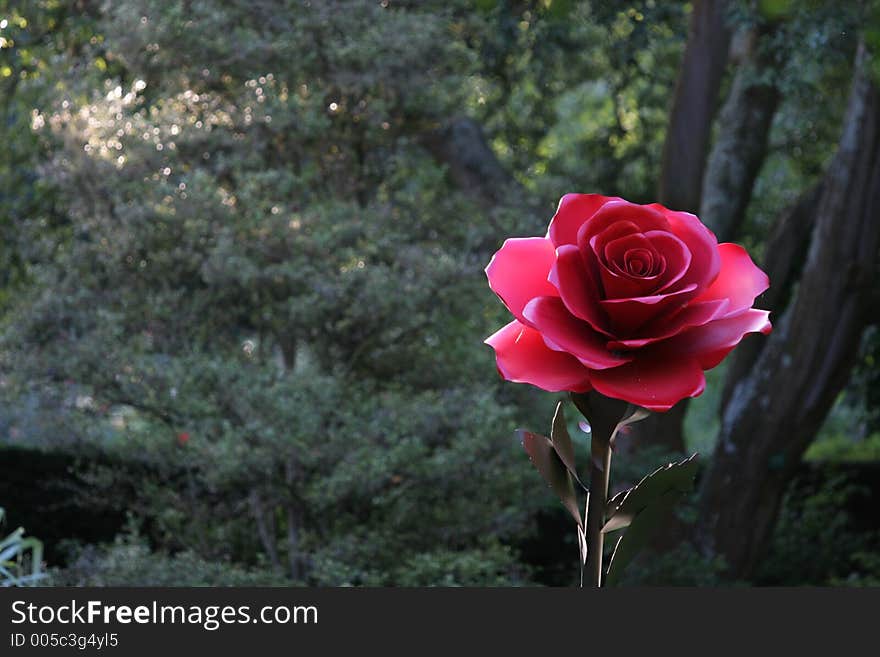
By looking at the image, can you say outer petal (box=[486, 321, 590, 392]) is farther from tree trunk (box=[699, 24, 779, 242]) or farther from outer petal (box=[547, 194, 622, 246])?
tree trunk (box=[699, 24, 779, 242])

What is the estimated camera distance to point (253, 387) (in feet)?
16.4

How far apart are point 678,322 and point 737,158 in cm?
660

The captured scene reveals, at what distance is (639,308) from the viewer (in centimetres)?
104

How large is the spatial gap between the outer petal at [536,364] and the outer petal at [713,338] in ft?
0.30

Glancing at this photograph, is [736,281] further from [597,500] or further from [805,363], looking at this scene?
[805,363]

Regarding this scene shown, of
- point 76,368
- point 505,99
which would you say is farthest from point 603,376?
point 505,99

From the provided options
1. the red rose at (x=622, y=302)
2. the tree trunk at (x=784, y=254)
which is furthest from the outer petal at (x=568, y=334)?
the tree trunk at (x=784, y=254)

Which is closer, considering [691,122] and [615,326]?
[615,326]

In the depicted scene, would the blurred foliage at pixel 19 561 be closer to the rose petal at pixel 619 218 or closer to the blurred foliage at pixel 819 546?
the rose petal at pixel 619 218

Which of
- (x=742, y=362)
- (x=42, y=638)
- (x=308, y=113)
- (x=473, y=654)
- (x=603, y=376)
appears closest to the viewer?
(x=603, y=376)

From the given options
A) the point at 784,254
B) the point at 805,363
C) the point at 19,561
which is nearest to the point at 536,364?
the point at 19,561

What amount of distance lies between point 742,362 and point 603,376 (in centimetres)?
648

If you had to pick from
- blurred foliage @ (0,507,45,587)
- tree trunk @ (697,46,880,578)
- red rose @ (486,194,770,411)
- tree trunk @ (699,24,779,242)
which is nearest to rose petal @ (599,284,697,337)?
red rose @ (486,194,770,411)

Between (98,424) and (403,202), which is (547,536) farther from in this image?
(98,424)
